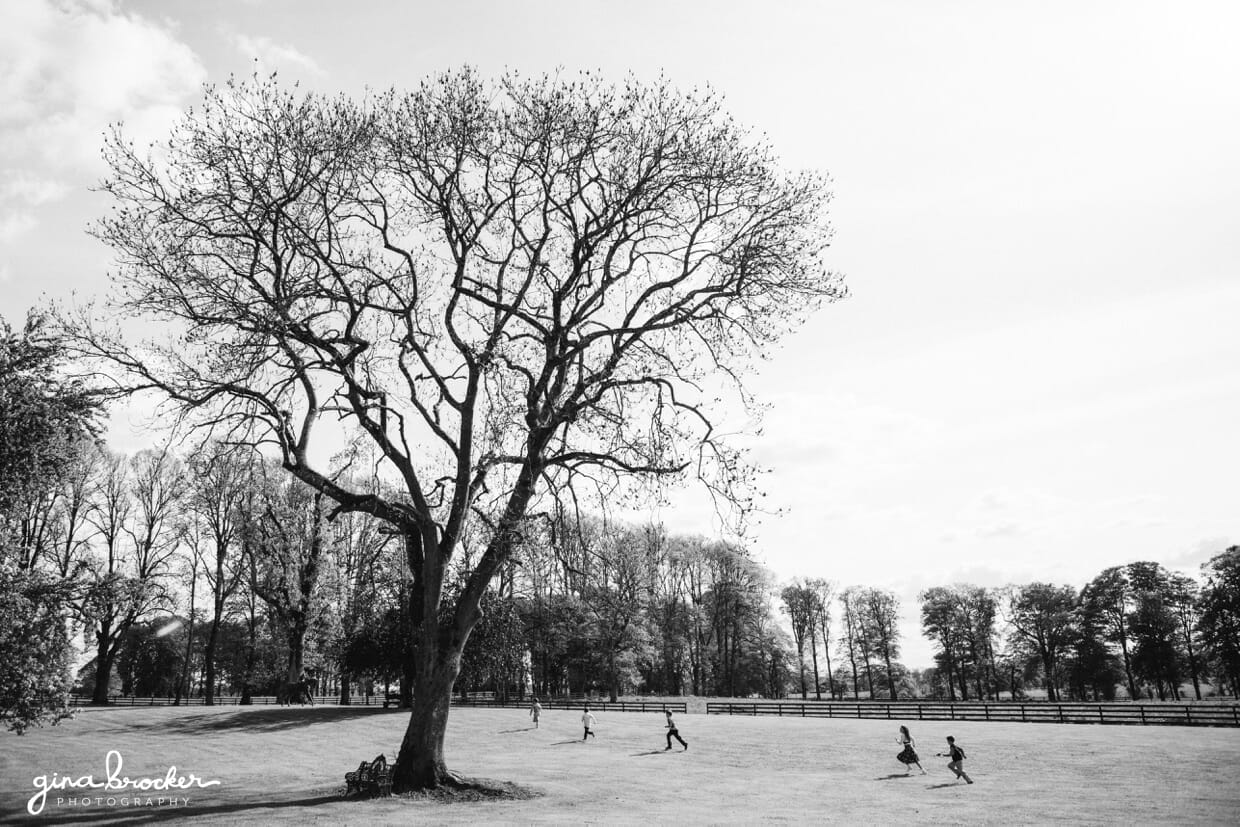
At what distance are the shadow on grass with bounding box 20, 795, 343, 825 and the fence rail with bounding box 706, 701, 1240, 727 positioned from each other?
37.3m

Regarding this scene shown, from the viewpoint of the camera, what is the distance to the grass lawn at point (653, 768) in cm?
1747

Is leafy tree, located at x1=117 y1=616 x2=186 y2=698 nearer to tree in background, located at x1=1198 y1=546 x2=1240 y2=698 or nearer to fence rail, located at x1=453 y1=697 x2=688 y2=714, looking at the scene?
fence rail, located at x1=453 y1=697 x2=688 y2=714

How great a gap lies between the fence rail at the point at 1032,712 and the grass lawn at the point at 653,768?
2847 mm

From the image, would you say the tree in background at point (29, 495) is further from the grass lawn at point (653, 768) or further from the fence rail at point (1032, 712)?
the fence rail at point (1032, 712)

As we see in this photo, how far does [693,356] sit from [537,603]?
140ft

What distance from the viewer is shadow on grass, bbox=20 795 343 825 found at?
15.9 m

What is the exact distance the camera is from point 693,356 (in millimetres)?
19547

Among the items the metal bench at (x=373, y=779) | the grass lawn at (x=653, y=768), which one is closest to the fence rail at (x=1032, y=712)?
the grass lawn at (x=653, y=768)

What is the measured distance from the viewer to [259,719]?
1551 inches

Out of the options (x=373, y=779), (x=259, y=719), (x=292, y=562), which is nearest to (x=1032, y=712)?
(x=373, y=779)

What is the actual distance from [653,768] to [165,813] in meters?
16.2

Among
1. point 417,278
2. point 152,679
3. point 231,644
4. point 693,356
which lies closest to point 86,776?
point 417,278

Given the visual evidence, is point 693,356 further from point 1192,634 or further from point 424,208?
point 1192,634

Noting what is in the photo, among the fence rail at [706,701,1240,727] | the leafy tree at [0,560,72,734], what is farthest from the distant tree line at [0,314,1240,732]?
the fence rail at [706,701,1240,727]
